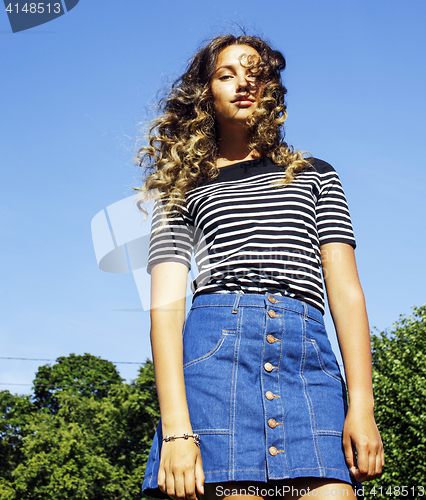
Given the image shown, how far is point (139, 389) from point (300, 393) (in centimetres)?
3256

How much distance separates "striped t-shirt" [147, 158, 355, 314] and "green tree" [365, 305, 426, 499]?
11506mm

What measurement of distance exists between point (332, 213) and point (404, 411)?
13.2 meters

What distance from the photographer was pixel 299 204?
2.34 metres

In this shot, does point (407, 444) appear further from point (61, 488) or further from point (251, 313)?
point (61, 488)

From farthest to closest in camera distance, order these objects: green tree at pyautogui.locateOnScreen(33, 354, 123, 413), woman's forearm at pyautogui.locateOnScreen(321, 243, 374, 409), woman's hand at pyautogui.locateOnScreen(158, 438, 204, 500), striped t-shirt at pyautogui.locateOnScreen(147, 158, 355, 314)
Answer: green tree at pyautogui.locateOnScreen(33, 354, 123, 413), striped t-shirt at pyautogui.locateOnScreen(147, 158, 355, 314), woman's forearm at pyautogui.locateOnScreen(321, 243, 374, 409), woman's hand at pyautogui.locateOnScreen(158, 438, 204, 500)

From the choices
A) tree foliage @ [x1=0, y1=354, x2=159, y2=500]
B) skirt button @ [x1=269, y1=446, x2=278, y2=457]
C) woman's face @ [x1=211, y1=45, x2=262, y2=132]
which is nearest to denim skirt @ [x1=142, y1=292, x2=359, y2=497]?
skirt button @ [x1=269, y1=446, x2=278, y2=457]

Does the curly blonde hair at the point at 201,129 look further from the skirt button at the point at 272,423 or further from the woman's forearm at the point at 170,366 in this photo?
the skirt button at the point at 272,423

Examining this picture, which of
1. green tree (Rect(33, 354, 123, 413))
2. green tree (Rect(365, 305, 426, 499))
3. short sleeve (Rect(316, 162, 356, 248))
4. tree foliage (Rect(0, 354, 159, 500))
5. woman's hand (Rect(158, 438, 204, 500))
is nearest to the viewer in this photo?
woman's hand (Rect(158, 438, 204, 500))

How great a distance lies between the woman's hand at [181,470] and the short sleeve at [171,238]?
0.87 metres

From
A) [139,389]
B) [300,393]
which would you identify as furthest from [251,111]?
[139,389]

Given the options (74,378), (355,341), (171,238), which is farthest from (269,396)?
(74,378)

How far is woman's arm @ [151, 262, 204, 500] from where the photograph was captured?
1813mm

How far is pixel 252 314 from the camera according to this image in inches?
80.5
